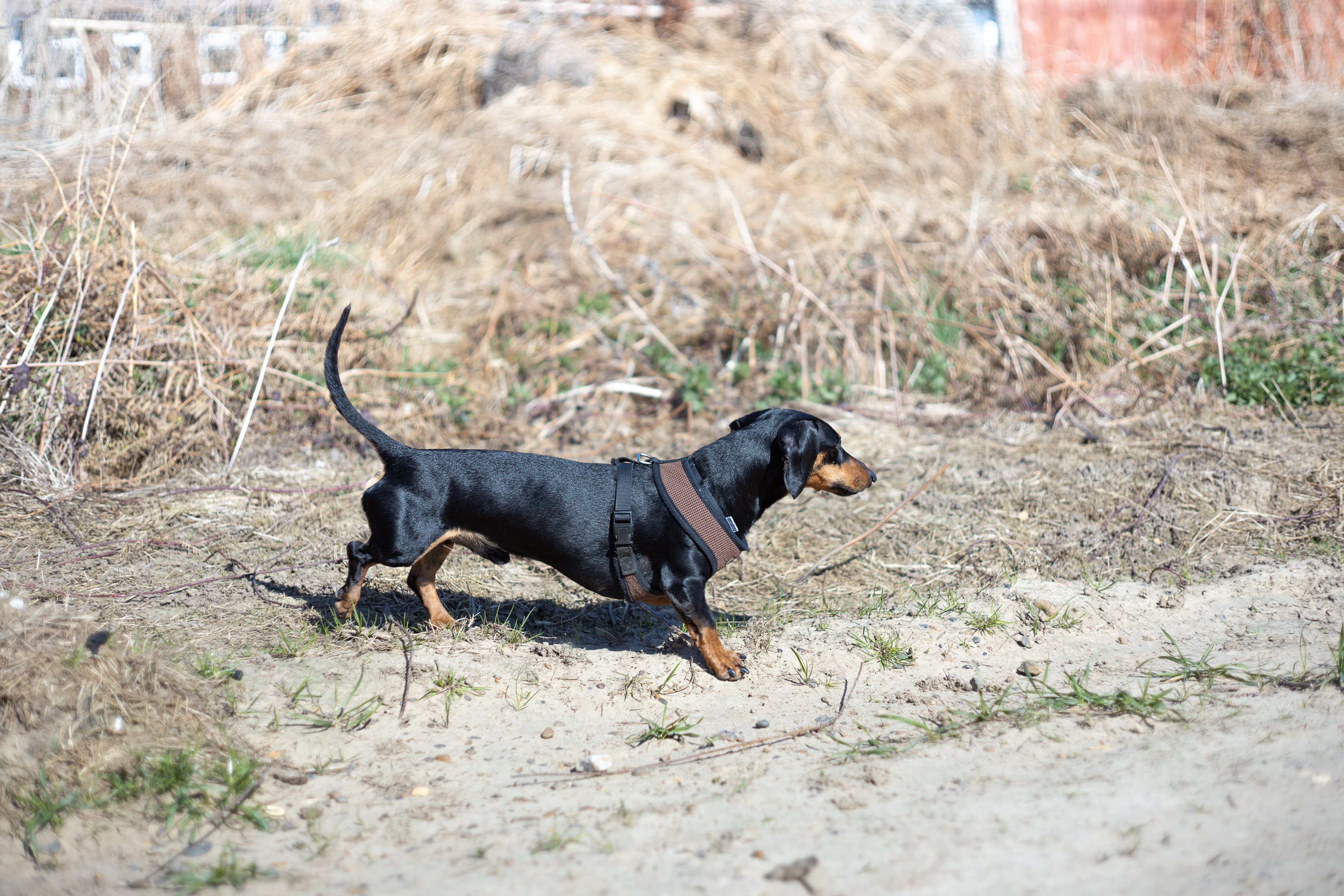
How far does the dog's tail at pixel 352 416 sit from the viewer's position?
3.48 m

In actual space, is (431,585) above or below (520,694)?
above

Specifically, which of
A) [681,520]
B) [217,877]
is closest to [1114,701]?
[681,520]

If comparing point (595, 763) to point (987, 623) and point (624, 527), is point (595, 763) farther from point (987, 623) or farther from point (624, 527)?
point (987, 623)

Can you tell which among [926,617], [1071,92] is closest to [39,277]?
[926,617]

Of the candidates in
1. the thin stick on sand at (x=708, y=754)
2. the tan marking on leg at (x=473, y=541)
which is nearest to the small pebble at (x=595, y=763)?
the thin stick on sand at (x=708, y=754)

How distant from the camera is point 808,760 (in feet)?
9.39

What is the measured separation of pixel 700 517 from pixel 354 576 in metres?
1.37

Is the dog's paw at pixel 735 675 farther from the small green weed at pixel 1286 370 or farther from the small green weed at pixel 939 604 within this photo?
the small green weed at pixel 1286 370

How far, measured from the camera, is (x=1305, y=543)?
13.7ft

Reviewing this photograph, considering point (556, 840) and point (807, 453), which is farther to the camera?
point (807, 453)

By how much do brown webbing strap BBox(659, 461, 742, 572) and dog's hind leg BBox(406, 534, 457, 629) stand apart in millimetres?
973

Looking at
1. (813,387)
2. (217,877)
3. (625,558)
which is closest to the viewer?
(217,877)

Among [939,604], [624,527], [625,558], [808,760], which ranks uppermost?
[624,527]

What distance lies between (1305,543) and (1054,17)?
10244 mm
